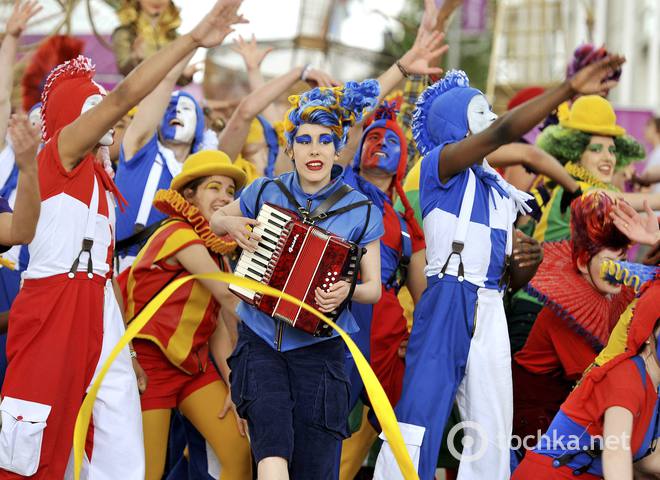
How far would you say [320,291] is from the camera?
494cm

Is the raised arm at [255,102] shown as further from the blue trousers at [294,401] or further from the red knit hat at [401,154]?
the blue trousers at [294,401]

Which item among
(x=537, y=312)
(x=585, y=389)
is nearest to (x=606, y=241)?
(x=537, y=312)

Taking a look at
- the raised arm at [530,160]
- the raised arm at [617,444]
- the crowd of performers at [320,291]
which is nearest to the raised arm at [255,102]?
the crowd of performers at [320,291]

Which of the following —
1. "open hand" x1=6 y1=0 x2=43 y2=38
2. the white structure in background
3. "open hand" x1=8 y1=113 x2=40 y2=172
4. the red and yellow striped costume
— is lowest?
the red and yellow striped costume

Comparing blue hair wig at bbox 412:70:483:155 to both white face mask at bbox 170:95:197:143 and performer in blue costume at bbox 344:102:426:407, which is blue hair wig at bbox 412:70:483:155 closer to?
performer in blue costume at bbox 344:102:426:407

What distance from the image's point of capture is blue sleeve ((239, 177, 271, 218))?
207 inches

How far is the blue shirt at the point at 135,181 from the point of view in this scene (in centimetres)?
670

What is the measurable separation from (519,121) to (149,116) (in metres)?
2.45

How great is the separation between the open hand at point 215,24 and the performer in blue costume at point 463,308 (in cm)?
131

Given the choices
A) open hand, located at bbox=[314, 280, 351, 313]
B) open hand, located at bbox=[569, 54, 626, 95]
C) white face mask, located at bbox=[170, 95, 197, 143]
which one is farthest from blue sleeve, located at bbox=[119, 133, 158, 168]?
open hand, located at bbox=[569, 54, 626, 95]

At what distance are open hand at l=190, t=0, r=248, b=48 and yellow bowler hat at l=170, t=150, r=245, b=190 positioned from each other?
1280 millimetres

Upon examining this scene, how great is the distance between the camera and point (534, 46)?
66.4ft

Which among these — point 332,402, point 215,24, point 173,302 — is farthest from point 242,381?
point 215,24

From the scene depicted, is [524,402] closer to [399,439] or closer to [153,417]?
[399,439]
